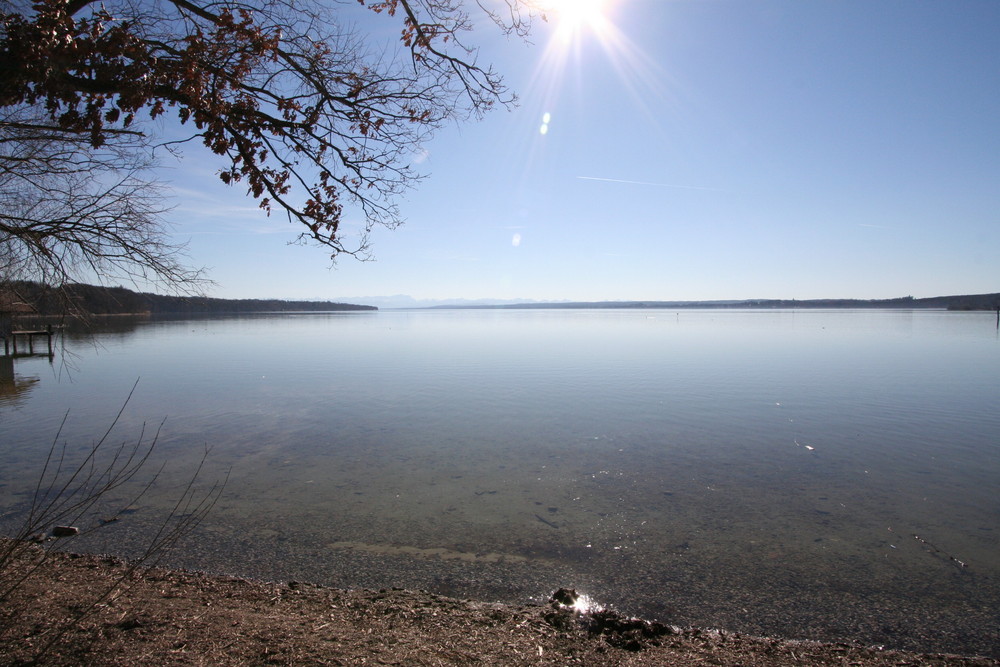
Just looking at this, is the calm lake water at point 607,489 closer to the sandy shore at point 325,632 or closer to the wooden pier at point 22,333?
the sandy shore at point 325,632

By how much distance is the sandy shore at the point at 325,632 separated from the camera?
10.6 feet

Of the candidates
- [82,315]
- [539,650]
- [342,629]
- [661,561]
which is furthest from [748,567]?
[82,315]

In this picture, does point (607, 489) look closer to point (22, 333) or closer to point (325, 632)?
point (325, 632)

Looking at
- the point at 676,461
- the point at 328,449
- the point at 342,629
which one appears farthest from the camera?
the point at 328,449

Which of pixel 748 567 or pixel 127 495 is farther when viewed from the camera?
pixel 127 495

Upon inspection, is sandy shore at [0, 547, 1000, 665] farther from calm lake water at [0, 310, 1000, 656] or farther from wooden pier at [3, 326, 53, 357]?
wooden pier at [3, 326, 53, 357]

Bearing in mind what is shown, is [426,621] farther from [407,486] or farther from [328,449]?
[328,449]

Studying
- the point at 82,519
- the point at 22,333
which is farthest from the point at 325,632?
the point at 22,333

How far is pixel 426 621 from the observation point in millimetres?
3914

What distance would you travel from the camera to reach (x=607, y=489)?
7.13 meters

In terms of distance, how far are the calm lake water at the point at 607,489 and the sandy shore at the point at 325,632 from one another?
1.33 feet

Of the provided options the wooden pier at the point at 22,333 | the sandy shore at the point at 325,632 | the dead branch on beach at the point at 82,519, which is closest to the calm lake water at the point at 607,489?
the dead branch on beach at the point at 82,519

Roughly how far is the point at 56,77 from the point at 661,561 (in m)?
5.68

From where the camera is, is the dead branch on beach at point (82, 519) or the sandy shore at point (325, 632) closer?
the sandy shore at point (325, 632)
